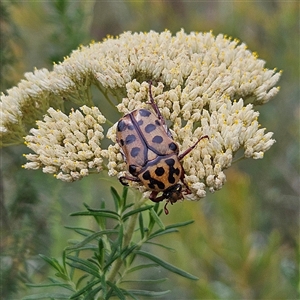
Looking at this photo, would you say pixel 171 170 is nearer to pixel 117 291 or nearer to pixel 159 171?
pixel 159 171

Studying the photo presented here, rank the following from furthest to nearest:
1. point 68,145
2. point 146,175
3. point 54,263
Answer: point 54,263
point 68,145
point 146,175

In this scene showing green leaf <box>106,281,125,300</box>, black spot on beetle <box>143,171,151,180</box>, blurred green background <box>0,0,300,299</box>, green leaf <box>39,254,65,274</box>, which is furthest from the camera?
blurred green background <box>0,0,300,299</box>

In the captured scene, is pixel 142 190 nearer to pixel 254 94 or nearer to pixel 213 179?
pixel 213 179

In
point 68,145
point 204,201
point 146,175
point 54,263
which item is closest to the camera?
point 146,175

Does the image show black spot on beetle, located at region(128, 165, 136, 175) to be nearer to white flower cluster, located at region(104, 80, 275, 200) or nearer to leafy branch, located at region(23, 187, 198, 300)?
white flower cluster, located at region(104, 80, 275, 200)

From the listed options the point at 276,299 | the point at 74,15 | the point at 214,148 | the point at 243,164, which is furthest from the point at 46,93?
the point at 243,164

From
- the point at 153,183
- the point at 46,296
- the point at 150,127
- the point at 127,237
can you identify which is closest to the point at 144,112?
the point at 150,127

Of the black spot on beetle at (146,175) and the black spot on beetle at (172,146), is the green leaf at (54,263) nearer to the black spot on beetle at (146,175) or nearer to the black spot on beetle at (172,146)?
the black spot on beetle at (146,175)

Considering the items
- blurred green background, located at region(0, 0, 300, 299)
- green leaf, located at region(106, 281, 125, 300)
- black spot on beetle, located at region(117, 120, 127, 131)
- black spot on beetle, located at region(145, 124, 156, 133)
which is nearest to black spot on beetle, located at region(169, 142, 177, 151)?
black spot on beetle, located at region(145, 124, 156, 133)
